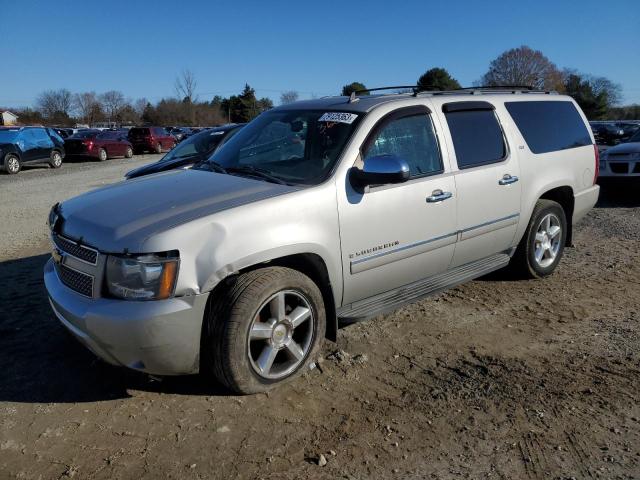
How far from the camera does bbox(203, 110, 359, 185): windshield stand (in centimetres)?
367

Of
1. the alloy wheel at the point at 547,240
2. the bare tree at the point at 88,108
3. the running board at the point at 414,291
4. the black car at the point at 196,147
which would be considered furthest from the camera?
the bare tree at the point at 88,108

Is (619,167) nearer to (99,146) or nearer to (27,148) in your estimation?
(27,148)

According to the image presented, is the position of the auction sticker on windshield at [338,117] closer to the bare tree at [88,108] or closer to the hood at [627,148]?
the hood at [627,148]

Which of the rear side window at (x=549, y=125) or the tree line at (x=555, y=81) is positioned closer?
the rear side window at (x=549, y=125)

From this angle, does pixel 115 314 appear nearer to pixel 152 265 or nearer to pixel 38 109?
pixel 152 265

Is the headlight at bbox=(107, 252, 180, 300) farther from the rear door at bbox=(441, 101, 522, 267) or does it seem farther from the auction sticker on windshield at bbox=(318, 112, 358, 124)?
the rear door at bbox=(441, 101, 522, 267)

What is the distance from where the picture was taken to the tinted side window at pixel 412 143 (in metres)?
3.83

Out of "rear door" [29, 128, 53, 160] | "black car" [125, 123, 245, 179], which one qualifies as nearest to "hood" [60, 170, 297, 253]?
"black car" [125, 123, 245, 179]

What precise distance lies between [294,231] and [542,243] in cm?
322

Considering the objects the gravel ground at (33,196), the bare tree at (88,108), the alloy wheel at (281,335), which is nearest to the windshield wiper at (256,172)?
the alloy wheel at (281,335)

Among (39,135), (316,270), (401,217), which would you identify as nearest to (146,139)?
(39,135)

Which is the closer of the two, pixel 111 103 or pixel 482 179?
pixel 482 179

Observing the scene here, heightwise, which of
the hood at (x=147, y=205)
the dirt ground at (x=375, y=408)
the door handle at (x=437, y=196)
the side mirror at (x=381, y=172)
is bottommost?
the dirt ground at (x=375, y=408)

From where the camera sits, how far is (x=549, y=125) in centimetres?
526
